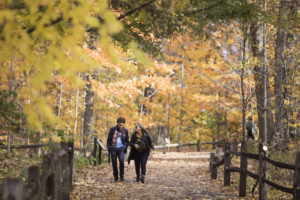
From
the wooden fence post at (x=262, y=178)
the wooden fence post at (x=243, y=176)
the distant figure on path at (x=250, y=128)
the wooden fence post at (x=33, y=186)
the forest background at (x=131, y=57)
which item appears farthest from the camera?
the distant figure on path at (x=250, y=128)

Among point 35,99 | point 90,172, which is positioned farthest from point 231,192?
point 35,99

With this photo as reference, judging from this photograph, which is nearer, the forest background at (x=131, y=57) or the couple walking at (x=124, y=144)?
the forest background at (x=131, y=57)

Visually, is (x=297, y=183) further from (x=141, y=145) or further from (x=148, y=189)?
A: (x=141, y=145)

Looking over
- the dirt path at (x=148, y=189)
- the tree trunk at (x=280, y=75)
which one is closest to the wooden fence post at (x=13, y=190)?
the dirt path at (x=148, y=189)

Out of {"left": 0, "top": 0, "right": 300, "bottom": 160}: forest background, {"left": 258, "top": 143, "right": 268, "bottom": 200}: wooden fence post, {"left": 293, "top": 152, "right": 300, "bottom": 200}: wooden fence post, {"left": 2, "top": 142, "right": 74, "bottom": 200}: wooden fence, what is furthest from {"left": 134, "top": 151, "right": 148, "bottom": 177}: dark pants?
{"left": 293, "top": 152, "right": 300, "bottom": 200}: wooden fence post

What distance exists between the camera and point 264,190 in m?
6.81

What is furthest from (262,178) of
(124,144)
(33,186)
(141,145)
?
(33,186)

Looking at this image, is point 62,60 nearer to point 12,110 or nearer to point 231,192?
point 12,110

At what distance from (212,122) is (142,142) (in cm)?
2435

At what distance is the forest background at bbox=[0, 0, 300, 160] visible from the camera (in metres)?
2.28

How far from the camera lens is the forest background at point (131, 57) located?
2278 mm

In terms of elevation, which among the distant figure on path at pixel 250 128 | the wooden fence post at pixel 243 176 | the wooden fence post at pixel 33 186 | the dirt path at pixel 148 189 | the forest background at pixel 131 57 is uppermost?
the forest background at pixel 131 57

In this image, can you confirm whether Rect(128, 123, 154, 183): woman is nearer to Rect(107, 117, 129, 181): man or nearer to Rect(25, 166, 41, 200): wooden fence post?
Rect(107, 117, 129, 181): man

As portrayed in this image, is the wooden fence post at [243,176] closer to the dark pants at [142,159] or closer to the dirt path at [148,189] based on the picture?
the dirt path at [148,189]
